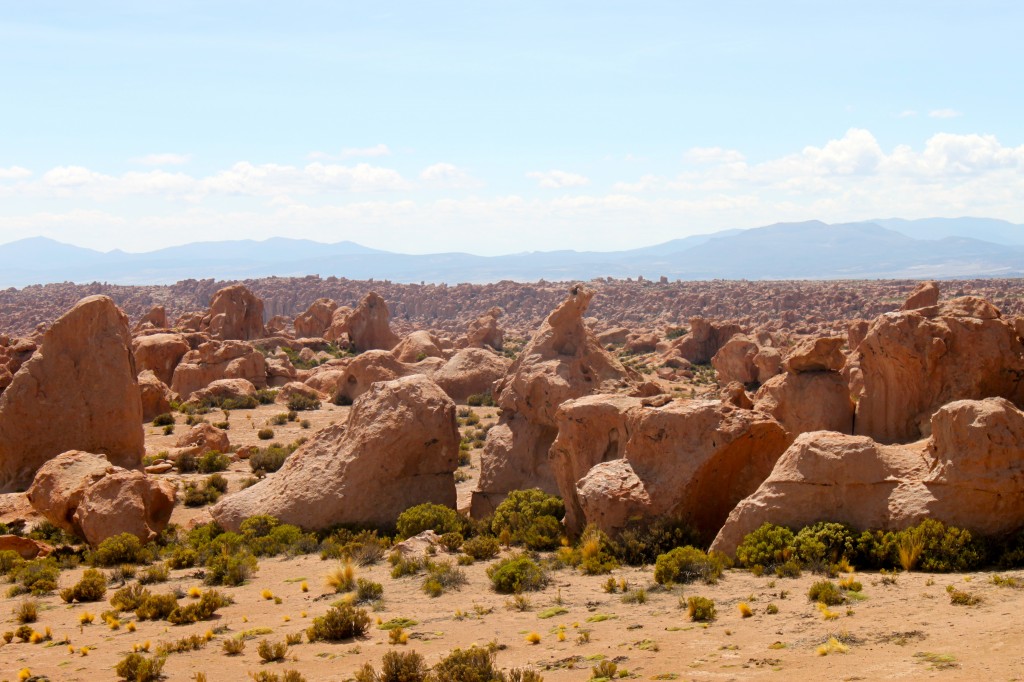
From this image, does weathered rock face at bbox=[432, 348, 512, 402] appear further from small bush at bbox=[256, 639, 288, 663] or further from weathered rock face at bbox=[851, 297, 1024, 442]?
small bush at bbox=[256, 639, 288, 663]

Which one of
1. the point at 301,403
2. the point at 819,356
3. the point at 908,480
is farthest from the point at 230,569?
the point at 301,403

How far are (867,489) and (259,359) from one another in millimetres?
32718

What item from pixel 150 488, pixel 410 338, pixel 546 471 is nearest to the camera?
pixel 150 488

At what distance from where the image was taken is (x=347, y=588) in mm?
14258

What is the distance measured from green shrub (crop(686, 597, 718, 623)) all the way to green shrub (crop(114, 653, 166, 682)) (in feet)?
20.0

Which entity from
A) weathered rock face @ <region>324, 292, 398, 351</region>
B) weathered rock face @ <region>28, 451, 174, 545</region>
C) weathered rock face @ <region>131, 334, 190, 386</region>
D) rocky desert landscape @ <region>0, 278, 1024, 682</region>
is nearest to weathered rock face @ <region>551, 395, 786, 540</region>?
rocky desert landscape @ <region>0, 278, 1024, 682</region>

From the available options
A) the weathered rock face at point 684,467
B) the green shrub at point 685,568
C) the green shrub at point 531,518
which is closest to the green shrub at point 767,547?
the green shrub at point 685,568

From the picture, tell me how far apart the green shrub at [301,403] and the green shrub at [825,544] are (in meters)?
26.2

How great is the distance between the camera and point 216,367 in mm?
40875

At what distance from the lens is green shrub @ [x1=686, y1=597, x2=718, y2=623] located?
37.4 feet

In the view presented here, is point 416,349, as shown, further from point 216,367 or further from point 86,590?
point 86,590

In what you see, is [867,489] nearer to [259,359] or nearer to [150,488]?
[150,488]

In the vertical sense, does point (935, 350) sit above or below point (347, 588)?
above

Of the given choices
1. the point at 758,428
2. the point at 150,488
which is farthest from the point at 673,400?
the point at 150,488
